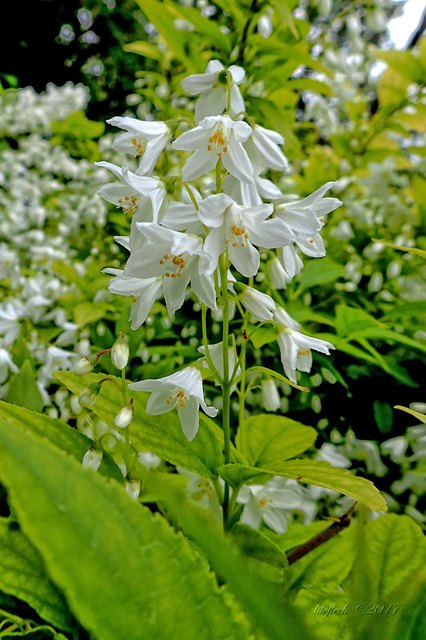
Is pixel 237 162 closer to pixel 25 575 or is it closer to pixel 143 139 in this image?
pixel 143 139

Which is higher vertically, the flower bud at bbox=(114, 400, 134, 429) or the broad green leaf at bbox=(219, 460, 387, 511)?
the broad green leaf at bbox=(219, 460, 387, 511)

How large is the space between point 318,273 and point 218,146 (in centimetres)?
85

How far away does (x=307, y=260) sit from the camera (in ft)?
6.45

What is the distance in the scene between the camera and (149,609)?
A: 12.0 inches

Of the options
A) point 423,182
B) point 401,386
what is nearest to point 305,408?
point 401,386

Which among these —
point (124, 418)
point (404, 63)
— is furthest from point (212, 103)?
point (404, 63)

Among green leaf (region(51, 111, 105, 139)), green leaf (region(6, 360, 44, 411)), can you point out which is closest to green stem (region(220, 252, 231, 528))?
green leaf (region(6, 360, 44, 411))

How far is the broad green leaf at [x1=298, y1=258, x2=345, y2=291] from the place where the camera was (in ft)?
5.08

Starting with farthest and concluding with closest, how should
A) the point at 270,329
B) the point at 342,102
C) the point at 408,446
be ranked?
the point at 342,102 < the point at 408,446 < the point at 270,329

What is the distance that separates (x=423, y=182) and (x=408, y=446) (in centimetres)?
107

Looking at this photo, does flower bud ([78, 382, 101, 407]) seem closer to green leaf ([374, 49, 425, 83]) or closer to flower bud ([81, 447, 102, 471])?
flower bud ([81, 447, 102, 471])

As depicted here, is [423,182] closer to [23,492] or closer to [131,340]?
[131,340]

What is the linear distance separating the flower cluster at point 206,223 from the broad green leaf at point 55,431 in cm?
10

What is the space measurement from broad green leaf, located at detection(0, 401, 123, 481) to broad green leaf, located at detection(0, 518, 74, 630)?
0.12 metres
